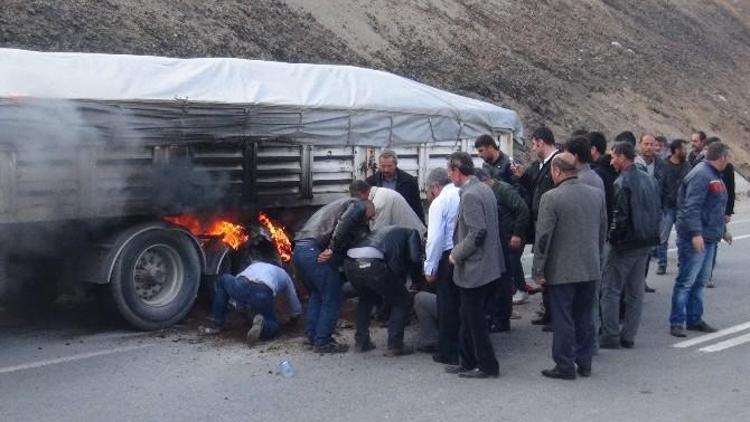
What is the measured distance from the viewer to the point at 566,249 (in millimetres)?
8086

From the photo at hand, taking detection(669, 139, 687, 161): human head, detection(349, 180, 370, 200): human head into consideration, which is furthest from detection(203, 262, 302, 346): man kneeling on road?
detection(669, 139, 687, 161): human head

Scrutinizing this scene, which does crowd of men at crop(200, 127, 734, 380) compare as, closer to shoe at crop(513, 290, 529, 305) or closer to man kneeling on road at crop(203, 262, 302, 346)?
man kneeling on road at crop(203, 262, 302, 346)

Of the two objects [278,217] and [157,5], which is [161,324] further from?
[157,5]

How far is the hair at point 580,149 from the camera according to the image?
8.71 meters

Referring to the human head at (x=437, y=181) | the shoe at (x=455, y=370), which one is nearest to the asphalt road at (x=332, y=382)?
the shoe at (x=455, y=370)

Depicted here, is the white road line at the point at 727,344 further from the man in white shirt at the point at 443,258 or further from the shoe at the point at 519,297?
the shoe at the point at 519,297

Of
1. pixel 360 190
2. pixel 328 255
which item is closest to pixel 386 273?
pixel 328 255

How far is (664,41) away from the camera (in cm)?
3641

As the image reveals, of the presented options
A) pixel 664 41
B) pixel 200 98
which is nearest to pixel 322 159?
pixel 200 98

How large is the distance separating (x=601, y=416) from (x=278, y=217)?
4.92 meters

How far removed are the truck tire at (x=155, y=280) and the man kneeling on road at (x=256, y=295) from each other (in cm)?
50

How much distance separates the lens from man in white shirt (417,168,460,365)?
8398 mm

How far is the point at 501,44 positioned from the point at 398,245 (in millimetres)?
20859

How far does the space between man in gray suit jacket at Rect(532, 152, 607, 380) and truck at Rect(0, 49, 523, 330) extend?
360 cm
